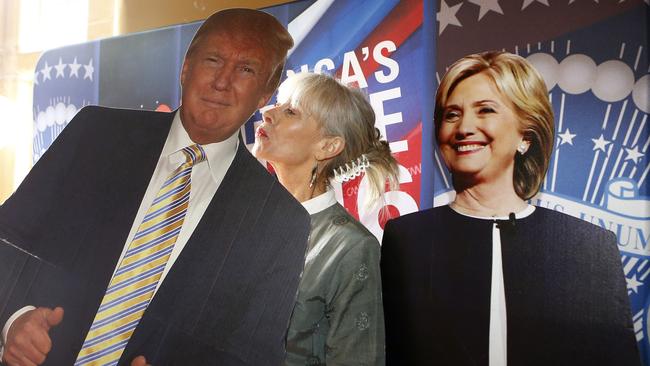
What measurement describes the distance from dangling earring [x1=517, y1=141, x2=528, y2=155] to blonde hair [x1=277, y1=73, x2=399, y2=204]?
345 mm

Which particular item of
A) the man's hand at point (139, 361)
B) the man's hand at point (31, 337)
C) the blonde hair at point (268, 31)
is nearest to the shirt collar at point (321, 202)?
the blonde hair at point (268, 31)

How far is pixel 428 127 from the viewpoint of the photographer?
1.89 m

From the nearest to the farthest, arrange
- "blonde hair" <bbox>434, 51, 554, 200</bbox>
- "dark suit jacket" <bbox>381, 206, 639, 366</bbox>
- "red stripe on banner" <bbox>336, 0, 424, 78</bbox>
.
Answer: "dark suit jacket" <bbox>381, 206, 639, 366</bbox> < "blonde hair" <bbox>434, 51, 554, 200</bbox> < "red stripe on banner" <bbox>336, 0, 424, 78</bbox>

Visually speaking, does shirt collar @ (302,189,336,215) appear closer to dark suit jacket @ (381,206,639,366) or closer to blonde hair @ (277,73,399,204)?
blonde hair @ (277,73,399,204)

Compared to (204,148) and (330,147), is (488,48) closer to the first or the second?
(330,147)

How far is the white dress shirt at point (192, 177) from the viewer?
206 cm

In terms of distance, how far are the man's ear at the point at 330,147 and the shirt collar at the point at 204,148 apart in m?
0.28

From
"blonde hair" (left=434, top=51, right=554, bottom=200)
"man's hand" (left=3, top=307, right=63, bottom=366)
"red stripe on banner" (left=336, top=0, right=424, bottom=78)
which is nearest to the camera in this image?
"blonde hair" (left=434, top=51, right=554, bottom=200)

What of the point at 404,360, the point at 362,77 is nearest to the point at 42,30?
the point at 362,77

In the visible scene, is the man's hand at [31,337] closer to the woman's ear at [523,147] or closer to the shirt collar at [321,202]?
the shirt collar at [321,202]

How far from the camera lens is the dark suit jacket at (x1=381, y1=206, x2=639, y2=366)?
63.9 inches

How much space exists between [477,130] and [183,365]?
1.06 meters

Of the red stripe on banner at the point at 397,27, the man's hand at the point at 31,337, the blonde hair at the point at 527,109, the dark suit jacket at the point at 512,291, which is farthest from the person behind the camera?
the man's hand at the point at 31,337

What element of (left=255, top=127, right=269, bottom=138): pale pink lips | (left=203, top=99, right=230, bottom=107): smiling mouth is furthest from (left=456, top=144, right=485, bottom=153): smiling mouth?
(left=203, top=99, right=230, bottom=107): smiling mouth
